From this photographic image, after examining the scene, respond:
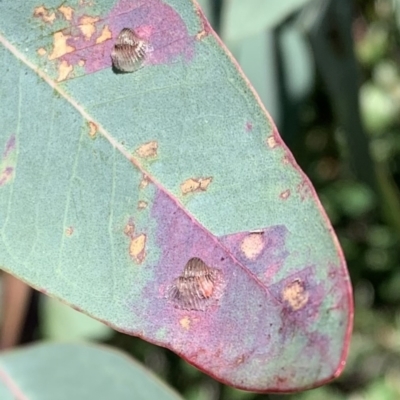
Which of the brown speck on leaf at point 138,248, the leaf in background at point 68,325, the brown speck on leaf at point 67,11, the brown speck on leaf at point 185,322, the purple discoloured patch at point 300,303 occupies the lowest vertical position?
the leaf in background at point 68,325

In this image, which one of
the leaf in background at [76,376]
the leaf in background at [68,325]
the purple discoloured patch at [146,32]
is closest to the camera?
the purple discoloured patch at [146,32]

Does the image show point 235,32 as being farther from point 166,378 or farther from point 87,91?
point 166,378

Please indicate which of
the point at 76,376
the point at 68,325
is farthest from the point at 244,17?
the point at 68,325

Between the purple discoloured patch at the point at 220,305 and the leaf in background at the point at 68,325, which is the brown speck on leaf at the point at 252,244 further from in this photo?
the leaf in background at the point at 68,325

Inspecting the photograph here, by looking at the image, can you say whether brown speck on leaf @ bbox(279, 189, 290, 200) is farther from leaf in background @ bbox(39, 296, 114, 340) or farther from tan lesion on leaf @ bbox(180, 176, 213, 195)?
leaf in background @ bbox(39, 296, 114, 340)

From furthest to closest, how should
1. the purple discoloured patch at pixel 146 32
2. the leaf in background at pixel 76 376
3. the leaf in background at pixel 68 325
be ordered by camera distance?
the leaf in background at pixel 68 325, the leaf in background at pixel 76 376, the purple discoloured patch at pixel 146 32

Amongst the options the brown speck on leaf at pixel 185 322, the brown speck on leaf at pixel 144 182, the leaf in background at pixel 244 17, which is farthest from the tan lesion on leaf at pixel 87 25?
the leaf in background at pixel 244 17

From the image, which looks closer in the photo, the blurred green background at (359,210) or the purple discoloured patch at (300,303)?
the purple discoloured patch at (300,303)

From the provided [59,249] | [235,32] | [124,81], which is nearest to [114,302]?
[59,249]
